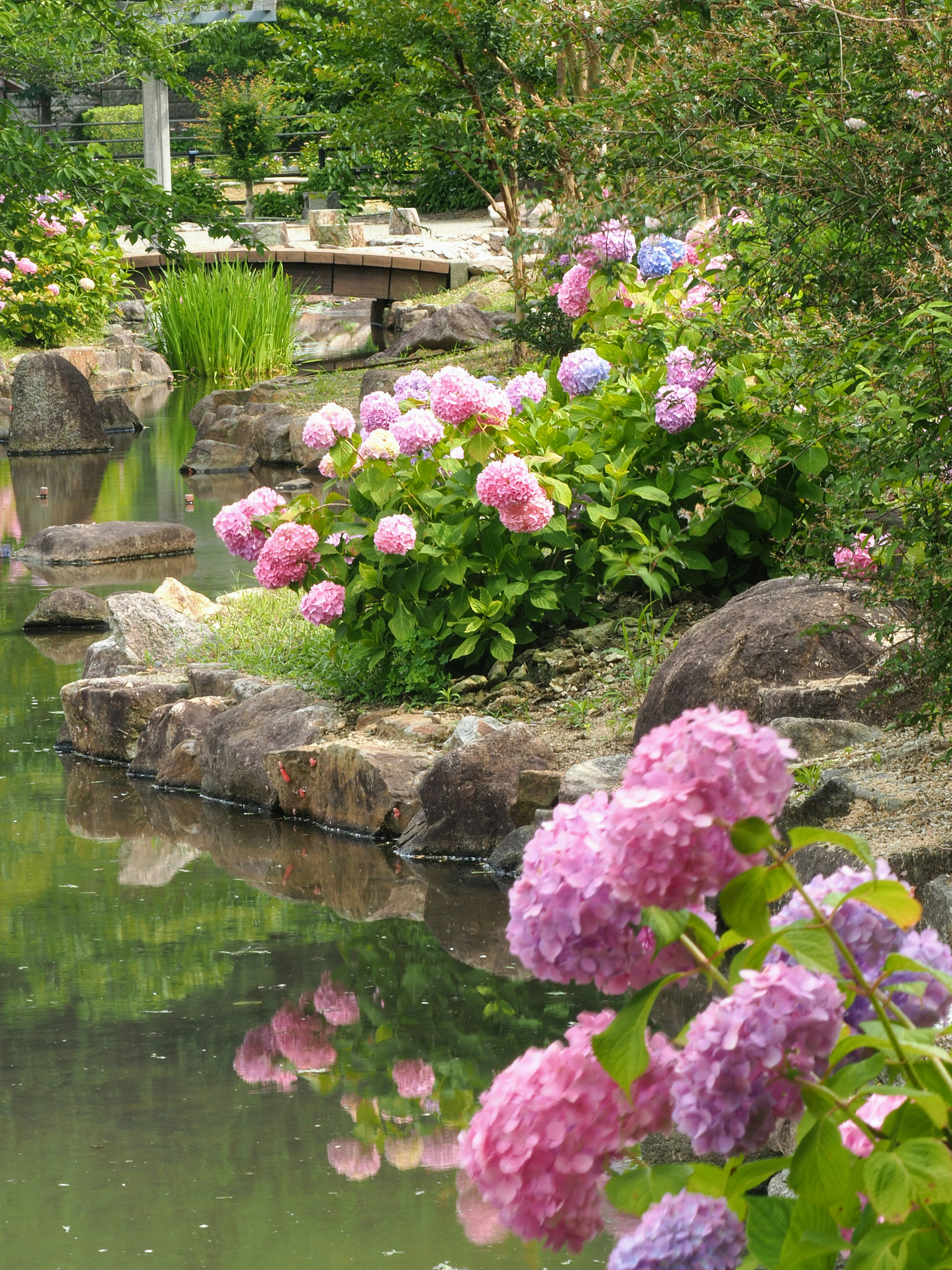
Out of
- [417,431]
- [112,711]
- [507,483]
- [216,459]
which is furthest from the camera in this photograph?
[216,459]

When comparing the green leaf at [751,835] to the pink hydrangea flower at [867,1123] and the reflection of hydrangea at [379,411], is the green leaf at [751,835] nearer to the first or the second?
the pink hydrangea flower at [867,1123]

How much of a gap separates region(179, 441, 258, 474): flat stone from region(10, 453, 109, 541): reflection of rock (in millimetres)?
882

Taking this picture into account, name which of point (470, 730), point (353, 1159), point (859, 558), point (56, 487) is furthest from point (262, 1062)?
point (56, 487)

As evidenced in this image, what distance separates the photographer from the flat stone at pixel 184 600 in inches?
315

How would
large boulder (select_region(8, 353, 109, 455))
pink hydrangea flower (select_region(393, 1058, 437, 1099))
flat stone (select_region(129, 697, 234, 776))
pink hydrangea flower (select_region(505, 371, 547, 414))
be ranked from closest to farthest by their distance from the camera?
pink hydrangea flower (select_region(393, 1058, 437, 1099)), pink hydrangea flower (select_region(505, 371, 547, 414)), flat stone (select_region(129, 697, 234, 776)), large boulder (select_region(8, 353, 109, 455))

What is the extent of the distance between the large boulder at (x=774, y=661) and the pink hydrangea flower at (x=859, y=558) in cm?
18

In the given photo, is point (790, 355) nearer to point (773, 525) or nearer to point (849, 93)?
point (849, 93)

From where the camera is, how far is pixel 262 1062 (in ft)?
12.6

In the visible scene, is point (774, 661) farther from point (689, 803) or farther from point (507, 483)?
point (689, 803)

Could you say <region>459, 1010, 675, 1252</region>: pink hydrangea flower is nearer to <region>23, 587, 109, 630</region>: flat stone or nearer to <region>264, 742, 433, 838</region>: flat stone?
<region>264, 742, 433, 838</region>: flat stone

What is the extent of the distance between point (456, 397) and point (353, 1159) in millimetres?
2947

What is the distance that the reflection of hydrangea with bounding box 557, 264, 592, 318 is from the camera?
19.7ft

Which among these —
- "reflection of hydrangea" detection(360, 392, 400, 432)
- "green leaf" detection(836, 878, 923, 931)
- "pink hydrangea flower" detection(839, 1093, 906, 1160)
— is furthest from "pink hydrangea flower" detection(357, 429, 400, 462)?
"green leaf" detection(836, 878, 923, 931)

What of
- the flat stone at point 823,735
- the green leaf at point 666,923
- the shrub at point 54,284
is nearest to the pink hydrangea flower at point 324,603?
the flat stone at point 823,735
